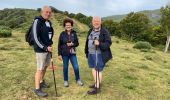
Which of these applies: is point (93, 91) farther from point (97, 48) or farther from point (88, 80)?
point (88, 80)

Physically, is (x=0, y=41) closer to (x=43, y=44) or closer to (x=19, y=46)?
(x=19, y=46)

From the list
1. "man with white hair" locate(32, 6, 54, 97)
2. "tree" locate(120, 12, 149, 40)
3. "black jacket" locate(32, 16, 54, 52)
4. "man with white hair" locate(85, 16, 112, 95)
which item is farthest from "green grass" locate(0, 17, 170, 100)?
"tree" locate(120, 12, 149, 40)

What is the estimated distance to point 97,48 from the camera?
32.9 ft

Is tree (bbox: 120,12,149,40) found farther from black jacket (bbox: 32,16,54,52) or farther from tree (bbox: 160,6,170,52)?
black jacket (bbox: 32,16,54,52)

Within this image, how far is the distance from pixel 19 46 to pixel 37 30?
10256 mm

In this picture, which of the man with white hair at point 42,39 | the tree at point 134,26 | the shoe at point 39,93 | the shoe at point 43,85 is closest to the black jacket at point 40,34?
the man with white hair at point 42,39

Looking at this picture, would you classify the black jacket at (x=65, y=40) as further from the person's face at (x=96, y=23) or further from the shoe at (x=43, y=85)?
the shoe at (x=43, y=85)

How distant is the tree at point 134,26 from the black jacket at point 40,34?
45716mm

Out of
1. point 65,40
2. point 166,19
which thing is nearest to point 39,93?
point 65,40

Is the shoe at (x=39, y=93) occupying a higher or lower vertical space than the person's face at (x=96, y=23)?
lower

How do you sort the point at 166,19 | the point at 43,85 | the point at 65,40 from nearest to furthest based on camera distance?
the point at 65,40 → the point at 43,85 → the point at 166,19

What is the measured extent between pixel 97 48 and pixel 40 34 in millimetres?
1828

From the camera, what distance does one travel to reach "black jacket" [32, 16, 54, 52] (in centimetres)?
922

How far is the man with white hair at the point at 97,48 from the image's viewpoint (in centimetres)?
981
